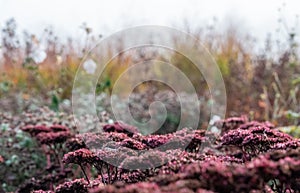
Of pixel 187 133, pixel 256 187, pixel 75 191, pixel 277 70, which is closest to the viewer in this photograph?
pixel 256 187

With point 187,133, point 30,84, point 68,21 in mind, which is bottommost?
point 187,133

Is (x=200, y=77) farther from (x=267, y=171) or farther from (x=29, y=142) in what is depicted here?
(x=267, y=171)

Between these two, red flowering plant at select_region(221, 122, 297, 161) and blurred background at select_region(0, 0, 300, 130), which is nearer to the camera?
red flowering plant at select_region(221, 122, 297, 161)

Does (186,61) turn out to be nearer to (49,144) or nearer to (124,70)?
(124,70)

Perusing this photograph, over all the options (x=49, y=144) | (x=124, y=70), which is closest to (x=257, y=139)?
(x=49, y=144)

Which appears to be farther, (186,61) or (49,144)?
(186,61)

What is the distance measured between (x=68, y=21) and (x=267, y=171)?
470 inches

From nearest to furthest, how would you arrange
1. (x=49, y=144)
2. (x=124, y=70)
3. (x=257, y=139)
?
(x=257, y=139)
(x=49, y=144)
(x=124, y=70)

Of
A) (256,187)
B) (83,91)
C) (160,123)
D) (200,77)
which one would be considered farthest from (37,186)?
(200,77)

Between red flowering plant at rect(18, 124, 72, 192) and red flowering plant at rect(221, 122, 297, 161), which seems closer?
red flowering plant at rect(221, 122, 297, 161)

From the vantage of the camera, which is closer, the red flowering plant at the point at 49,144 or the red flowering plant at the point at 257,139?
the red flowering plant at the point at 257,139

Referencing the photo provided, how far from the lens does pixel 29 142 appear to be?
21.1ft

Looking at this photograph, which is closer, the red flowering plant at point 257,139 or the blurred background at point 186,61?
the red flowering plant at point 257,139

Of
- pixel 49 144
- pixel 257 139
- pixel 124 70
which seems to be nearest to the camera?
pixel 257 139
